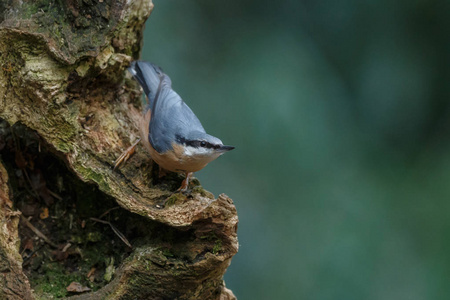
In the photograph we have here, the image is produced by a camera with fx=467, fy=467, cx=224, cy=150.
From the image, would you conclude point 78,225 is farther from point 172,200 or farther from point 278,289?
point 278,289

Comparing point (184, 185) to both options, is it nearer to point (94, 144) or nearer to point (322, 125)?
point (94, 144)

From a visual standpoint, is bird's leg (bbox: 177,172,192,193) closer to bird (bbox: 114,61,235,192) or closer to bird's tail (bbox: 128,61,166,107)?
bird (bbox: 114,61,235,192)

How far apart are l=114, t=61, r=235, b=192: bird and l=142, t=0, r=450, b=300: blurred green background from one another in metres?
0.70

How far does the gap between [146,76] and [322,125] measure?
4.40ft

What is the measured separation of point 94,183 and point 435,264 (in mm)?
2314

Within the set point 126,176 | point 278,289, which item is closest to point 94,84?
point 126,176

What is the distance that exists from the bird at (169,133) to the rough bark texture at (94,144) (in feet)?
0.31

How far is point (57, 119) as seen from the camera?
1.96 meters

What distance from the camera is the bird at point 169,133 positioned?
211 cm

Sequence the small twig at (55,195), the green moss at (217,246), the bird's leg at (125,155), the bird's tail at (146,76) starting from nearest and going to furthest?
the green moss at (217,246)
the bird's leg at (125,155)
the small twig at (55,195)
the bird's tail at (146,76)

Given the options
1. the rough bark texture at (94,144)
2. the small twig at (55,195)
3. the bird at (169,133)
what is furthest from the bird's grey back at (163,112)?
the small twig at (55,195)

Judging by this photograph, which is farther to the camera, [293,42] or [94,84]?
[293,42]

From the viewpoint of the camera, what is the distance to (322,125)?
10.5 feet

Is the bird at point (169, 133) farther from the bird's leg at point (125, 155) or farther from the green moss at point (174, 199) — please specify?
the green moss at point (174, 199)
